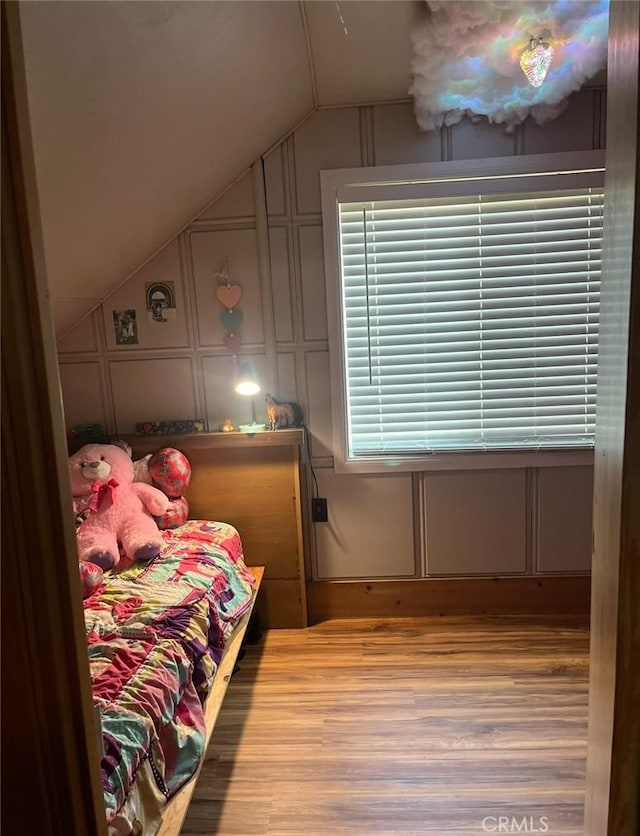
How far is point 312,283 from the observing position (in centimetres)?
269

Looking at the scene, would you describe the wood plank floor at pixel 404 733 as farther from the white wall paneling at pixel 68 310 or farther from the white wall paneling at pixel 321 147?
the white wall paneling at pixel 321 147

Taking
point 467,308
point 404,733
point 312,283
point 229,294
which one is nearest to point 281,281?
point 312,283

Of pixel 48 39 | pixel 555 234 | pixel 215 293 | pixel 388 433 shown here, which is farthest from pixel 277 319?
pixel 48 39

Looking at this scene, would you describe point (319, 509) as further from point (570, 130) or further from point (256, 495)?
point (570, 130)

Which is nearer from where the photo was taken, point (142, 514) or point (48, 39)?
point (48, 39)

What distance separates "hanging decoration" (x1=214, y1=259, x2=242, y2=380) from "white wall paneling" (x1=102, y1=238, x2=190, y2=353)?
0.59 ft

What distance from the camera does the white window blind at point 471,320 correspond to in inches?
103

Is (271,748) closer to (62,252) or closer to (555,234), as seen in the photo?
(62,252)

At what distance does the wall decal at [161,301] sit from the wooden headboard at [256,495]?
A: 22.9 inches

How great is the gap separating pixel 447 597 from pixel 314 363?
1.37 m

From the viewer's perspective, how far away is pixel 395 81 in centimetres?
237

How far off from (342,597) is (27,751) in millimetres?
2319

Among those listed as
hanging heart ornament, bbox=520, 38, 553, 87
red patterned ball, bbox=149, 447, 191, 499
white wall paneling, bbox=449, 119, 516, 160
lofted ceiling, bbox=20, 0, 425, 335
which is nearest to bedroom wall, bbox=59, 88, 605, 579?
white wall paneling, bbox=449, 119, 516, 160

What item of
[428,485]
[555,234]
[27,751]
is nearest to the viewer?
[27,751]
